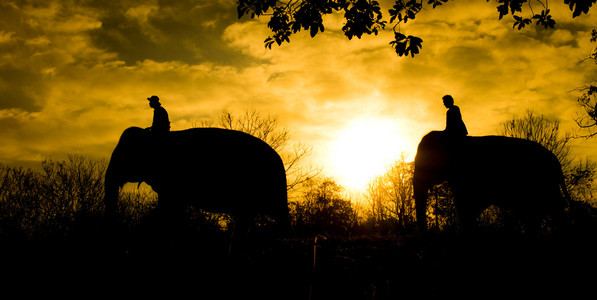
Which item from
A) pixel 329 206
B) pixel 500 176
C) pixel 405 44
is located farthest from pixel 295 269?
pixel 329 206

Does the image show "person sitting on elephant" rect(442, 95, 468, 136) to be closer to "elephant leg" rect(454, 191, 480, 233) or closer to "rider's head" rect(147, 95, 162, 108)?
"elephant leg" rect(454, 191, 480, 233)

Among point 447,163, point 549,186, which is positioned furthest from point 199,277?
point 549,186

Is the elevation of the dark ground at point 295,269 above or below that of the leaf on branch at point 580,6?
below

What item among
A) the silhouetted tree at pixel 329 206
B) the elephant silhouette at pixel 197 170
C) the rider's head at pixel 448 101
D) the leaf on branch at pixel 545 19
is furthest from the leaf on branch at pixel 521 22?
the silhouetted tree at pixel 329 206

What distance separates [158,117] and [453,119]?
7.14m

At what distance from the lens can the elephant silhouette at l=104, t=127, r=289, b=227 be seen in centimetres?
757

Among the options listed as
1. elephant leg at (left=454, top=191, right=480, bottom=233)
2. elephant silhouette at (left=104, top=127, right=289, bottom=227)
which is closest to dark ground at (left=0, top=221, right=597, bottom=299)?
elephant leg at (left=454, top=191, right=480, bottom=233)

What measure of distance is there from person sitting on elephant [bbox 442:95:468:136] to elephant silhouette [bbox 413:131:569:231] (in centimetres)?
28

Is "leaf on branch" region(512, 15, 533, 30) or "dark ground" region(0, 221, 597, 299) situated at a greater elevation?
"leaf on branch" region(512, 15, 533, 30)

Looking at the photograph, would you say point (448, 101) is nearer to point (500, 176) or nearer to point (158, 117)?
point (500, 176)

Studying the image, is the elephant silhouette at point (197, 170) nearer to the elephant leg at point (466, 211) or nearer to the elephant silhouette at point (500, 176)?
the elephant silhouette at point (500, 176)

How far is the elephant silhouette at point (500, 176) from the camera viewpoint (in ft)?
26.6

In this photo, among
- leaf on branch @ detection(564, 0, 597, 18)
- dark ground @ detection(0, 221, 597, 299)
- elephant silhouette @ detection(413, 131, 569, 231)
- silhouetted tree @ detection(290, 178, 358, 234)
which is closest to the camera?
leaf on branch @ detection(564, 0, 597, 18)

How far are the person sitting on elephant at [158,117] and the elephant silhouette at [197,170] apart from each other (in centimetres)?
18
